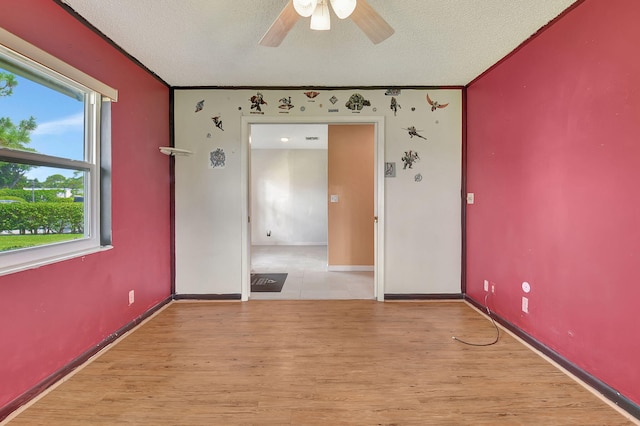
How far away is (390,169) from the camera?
3291 mm

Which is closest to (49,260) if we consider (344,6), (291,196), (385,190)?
(344,6)

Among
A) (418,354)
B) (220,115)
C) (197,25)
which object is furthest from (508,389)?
(220,115)

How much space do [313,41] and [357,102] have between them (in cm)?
107

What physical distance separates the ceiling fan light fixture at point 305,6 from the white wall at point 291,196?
5803 mm

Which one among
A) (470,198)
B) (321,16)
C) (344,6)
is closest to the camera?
(344,6)

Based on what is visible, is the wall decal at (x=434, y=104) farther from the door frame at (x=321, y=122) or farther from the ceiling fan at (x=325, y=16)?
the ceiling fan at (x=325, y=16)

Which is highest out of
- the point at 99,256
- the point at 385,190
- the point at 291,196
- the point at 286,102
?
the point at 286,102

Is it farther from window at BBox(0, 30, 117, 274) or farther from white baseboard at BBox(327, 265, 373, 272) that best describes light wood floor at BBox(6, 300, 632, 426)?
white baseboard at BBox(327, 265, 373, 272)

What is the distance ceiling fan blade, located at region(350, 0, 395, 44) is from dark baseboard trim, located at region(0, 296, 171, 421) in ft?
9.07

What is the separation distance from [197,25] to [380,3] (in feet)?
4.15

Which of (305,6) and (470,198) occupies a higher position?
(305,6)

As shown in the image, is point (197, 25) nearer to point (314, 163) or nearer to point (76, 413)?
point (76, 413)

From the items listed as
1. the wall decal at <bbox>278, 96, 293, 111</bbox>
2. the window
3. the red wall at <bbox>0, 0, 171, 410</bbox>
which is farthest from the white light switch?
the window

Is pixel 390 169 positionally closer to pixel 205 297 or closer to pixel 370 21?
pixel 370 21
